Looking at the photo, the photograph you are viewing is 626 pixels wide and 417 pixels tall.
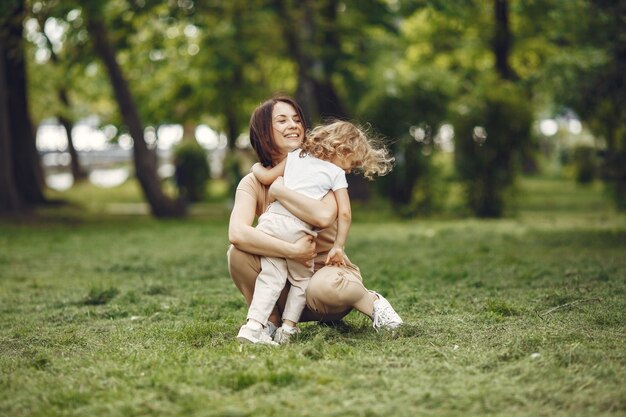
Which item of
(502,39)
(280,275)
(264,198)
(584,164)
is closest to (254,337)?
(280,275)

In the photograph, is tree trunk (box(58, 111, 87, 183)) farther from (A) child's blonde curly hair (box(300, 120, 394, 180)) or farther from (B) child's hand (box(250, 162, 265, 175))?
(A) child's blonde curly hair (box(300, 120, 394, 180))

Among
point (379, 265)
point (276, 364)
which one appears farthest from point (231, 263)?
point (379, 265)

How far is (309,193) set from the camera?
5.08m

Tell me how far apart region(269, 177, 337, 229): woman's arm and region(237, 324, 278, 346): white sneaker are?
73 cm

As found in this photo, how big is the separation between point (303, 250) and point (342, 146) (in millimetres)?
683

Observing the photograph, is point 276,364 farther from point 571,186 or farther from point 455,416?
point 571,186

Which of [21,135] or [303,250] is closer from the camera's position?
[303,250]

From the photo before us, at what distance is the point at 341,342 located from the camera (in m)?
4.93

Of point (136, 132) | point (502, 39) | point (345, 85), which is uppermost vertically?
point (502, 39)

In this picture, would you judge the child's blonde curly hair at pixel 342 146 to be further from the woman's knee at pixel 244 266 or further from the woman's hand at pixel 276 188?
the woman's knee at pixel 244 266

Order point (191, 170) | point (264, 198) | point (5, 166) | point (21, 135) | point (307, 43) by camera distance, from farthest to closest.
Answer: point (191, 170) → point (21, 135) → point (307, 43) → point (5, 166) → point (264, 198)

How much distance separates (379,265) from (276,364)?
5004 mm

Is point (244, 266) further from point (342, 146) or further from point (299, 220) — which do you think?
point (342, 146)

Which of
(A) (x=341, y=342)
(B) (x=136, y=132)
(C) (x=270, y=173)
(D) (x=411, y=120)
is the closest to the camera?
(A) (x=341, y=342)
